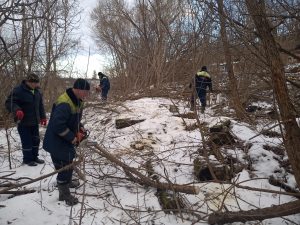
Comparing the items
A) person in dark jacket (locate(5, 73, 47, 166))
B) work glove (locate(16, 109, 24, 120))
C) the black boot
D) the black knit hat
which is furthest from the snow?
work glove (locate(16, 109, 24, 120))

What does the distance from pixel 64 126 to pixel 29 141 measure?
7.29ft

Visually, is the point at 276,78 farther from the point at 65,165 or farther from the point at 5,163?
the point at 5,163

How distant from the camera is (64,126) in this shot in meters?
4.50

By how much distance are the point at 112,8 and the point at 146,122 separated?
15.3m

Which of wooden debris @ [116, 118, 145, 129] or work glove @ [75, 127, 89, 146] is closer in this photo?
work glove @ [75, 127, 89, 146]

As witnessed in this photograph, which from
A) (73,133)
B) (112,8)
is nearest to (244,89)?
(73,133)

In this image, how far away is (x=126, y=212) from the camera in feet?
14.5

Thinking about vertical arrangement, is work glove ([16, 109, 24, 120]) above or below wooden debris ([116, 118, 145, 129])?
above

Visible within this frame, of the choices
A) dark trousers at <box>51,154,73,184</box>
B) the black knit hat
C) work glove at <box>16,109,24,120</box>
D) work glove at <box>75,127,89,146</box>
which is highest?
the black knit hat

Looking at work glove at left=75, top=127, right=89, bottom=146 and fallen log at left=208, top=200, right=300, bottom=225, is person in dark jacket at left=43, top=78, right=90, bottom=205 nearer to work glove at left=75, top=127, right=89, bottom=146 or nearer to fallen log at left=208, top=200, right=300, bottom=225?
work glove at left=75, top=127, right=89, bottom=146

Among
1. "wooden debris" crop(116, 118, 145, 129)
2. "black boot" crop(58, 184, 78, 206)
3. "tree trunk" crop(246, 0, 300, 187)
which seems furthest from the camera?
"wooden debris" crop(116, 118, 145, 129)

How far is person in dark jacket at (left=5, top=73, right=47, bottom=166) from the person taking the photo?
20.3ft

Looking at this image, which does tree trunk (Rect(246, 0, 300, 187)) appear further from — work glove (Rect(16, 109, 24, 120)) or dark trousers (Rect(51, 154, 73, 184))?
work glove (Rect(16, 109, 24, 120))

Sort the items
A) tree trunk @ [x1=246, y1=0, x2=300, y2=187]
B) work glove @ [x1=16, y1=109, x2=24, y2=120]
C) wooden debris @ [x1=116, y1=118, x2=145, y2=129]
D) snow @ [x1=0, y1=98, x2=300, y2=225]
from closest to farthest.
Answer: tree trunk @ [x1=246, y1=0, x2=300, y2=187] → snow @ [x1=0, y1=98, x2=300, y2=225] → work glove @ [x1=16, y1=109, x2=24, y2=120] → wooden debris @ [x1=116, y1=118, x2=145, y2=129]
